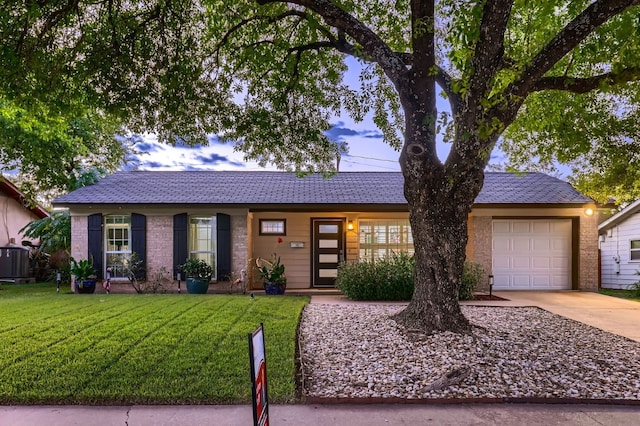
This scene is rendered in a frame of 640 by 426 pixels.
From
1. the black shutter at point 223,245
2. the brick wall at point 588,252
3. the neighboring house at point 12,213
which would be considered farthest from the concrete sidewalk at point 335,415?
the neighboring house at point 12,213

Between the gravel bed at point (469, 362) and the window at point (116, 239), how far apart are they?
24.7 feet

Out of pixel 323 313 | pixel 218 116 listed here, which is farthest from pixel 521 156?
pixel 218 116

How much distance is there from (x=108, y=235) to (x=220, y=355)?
8687mm

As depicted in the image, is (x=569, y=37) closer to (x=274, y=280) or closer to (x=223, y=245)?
(x=274, y=280)

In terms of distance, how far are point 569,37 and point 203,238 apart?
10101mm

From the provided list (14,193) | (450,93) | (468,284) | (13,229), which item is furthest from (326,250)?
(13,229)

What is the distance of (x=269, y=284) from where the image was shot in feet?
38.8

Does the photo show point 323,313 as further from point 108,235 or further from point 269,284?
point 108,235

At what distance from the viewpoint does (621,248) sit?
14.7 m

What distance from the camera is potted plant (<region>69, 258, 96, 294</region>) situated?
11.8 meters

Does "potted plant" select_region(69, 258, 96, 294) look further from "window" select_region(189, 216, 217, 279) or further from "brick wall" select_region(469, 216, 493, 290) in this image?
"brick wall" select_region(469, 216, 493, 290)

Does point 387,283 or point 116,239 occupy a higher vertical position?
point 116,239

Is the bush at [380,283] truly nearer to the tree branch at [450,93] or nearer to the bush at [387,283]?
the bush at [387,283]

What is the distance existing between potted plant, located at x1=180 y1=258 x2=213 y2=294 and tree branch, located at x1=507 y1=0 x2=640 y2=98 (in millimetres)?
9004
